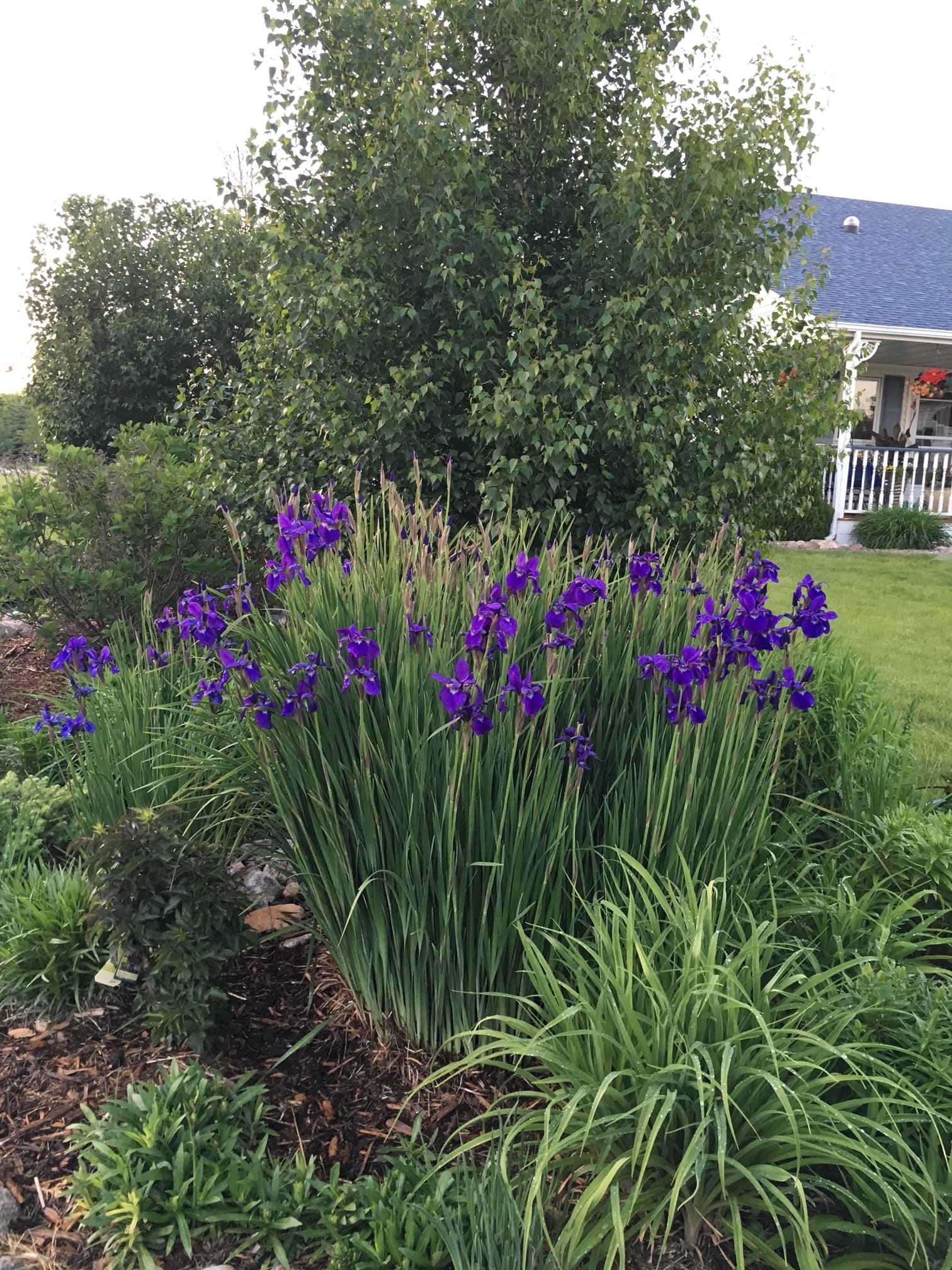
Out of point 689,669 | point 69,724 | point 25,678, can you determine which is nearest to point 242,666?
point 69,724

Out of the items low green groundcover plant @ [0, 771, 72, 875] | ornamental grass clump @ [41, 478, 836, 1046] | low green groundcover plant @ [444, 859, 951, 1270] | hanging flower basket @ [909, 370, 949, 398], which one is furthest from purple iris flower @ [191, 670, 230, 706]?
hanging flower basket @ [909, 370, 949, 398]

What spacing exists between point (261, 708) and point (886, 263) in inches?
733

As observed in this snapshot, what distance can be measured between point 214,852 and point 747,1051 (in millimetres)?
1285

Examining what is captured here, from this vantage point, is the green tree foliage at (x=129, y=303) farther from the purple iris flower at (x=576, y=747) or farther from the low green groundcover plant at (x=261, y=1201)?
the low green groundcover plant at (x=261, y=1201)

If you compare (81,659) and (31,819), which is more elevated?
(81,659)

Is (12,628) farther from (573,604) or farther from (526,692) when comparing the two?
(526,692)

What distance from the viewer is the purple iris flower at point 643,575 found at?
7.74 ft

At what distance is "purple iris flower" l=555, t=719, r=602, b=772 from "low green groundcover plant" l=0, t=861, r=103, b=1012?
131cm

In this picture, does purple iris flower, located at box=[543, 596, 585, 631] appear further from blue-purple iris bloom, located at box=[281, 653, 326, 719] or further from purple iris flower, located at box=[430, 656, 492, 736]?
blue-purple iris bloom, located at box=[281, 653, 326, 719]

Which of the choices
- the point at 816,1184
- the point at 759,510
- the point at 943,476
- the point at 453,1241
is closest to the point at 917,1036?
the point at 816,1184

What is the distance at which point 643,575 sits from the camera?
2.39m

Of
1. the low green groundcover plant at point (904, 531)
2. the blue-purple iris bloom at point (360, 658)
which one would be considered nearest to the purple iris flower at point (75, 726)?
the blue-purple iris bloom at point (360, 658)

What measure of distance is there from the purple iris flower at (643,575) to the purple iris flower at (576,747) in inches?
A: 19.3

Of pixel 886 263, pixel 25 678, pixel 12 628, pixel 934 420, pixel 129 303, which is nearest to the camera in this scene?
pixel 25 678
